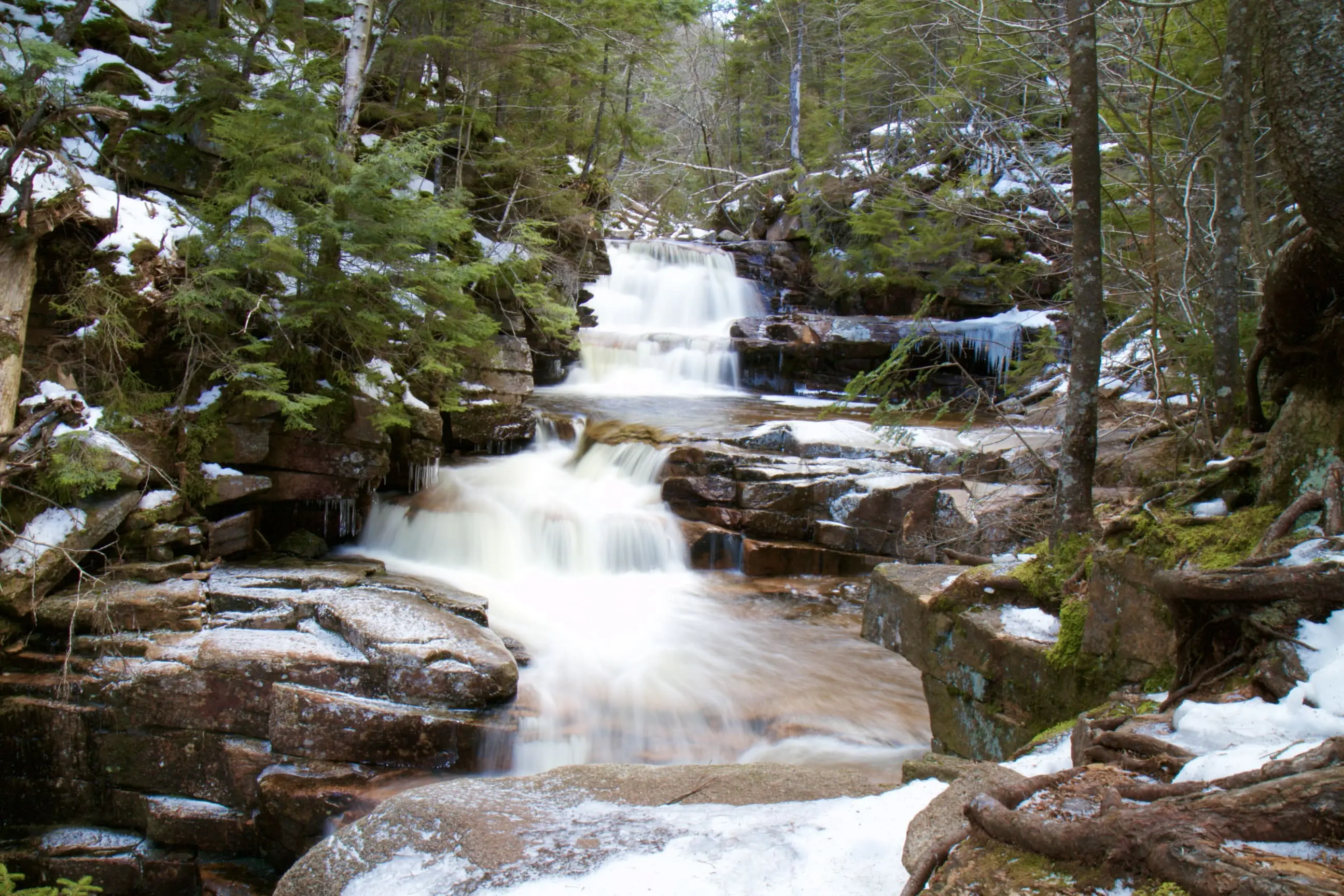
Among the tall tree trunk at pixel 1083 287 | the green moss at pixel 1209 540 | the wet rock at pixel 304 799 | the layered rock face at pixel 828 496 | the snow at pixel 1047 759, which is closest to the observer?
the snow at pixel 1047 759

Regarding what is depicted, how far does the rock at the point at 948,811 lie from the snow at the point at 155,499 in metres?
6.99

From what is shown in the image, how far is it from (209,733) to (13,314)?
3.96 m

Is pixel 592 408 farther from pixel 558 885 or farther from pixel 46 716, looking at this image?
pixel 558 885

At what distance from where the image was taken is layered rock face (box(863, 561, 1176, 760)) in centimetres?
387

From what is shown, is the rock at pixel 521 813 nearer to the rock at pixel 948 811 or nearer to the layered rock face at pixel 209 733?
the rock at pixel 948 811

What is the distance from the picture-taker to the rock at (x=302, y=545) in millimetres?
8711

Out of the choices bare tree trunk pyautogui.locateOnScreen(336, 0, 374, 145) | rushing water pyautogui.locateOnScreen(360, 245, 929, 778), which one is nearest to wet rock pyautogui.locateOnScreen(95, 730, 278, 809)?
rushing water pyautogui.locateOnScreen(360, 245, 929, 778)

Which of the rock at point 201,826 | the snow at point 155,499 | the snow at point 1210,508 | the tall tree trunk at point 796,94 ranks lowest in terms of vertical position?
the rock at point 201,826

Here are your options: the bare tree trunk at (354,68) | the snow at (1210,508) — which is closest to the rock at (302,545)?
the bare tree trunk at (354,68)

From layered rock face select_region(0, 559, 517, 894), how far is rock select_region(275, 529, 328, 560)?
2.54 metres

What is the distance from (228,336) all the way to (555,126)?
8521 millimetres

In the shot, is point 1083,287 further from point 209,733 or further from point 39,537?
point 39,537

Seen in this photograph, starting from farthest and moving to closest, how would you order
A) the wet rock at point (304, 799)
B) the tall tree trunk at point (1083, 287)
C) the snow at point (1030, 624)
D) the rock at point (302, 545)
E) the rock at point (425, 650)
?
the rock at point (302, 545), the rock at point (425, 650), the wet rock at point (304, 799), the tall tree trunk at point (1083, 287), the snow at point (1030, 624)

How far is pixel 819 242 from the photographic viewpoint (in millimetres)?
20078
